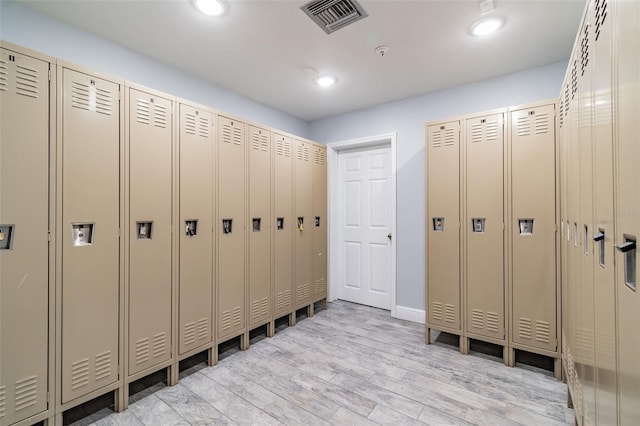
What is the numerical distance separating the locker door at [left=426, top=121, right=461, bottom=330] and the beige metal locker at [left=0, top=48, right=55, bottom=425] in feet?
9.97

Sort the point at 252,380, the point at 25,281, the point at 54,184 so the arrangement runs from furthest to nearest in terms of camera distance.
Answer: the point at 252,380 < the point at 54,184 < the point at 25,281

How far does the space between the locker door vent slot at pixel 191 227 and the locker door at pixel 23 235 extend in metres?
0.87

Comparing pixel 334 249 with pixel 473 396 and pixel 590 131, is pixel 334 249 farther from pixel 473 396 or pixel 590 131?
pixel 590 131

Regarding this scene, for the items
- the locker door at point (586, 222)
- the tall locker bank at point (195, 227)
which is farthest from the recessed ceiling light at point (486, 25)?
the tall locker bank at point (195, 227)

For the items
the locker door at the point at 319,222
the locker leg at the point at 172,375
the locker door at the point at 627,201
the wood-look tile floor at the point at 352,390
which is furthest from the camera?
the locker door at the point at 319,222

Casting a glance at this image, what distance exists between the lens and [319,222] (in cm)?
396

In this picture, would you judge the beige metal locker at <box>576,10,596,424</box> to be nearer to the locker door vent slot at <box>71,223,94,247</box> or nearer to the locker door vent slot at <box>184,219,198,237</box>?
the locker door vent slot at <box>184,219,198,237</box>

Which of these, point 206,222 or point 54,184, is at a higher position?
point 54,184

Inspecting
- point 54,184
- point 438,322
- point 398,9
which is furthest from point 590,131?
point 54,184

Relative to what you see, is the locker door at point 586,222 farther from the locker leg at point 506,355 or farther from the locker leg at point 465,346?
the locker leg at point 465,346

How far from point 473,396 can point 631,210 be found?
1.91m

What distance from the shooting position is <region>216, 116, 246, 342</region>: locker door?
2645mm

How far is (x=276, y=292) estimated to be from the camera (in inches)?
128

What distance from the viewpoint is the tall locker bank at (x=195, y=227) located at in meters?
2.35
